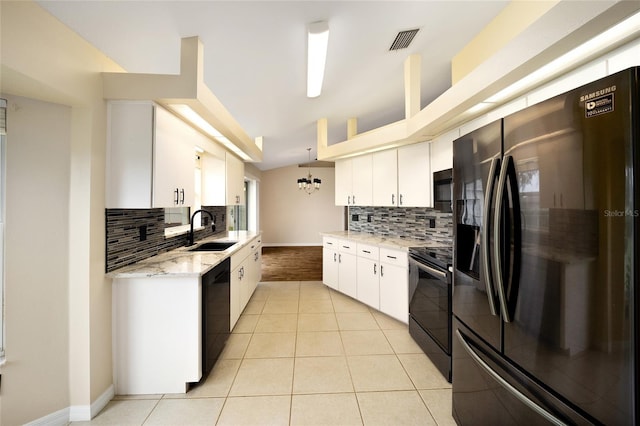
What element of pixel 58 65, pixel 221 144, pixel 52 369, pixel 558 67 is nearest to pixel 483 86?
pixel 558 67

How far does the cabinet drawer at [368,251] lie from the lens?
3416mm

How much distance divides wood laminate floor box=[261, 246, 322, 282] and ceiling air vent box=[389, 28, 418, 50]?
4.02m

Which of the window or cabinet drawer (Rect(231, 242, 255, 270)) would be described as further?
cabinet drawer (Rect(231, 242, 255, 270))

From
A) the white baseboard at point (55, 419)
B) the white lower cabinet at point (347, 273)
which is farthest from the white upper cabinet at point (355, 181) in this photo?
the white baseboard at point (55, 419)

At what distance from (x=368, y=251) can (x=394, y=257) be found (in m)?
0.48

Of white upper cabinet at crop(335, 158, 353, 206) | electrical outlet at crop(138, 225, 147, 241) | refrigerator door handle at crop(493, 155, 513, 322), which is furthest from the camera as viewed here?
white upper cabinet at crop(335, 158, 353, 206)

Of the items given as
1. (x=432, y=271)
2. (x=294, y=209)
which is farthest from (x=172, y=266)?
(x=294, y=209)

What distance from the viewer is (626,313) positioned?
0.75 m

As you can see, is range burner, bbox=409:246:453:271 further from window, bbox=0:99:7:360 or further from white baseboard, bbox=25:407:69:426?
window, bbox=0:99:7:360

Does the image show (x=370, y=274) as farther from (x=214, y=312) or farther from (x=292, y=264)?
(x=292, y=264)

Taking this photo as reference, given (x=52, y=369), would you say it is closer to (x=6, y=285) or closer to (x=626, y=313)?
(x=6, y=285)

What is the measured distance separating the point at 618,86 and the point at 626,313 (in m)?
0.67

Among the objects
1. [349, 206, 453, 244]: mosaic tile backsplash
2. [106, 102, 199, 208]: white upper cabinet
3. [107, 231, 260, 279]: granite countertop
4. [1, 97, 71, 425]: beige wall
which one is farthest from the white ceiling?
[349, 206, 453, 244]: mosaic tile backsplash

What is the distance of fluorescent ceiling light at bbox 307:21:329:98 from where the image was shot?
181 cm
